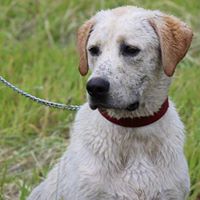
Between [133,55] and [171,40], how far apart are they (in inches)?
8.3

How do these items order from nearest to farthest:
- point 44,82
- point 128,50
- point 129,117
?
point 128,50 < point 129,117 < point 44,82

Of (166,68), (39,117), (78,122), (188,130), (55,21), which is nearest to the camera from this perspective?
(166,68)

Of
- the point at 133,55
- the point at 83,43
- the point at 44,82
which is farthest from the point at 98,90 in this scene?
the point at 44,82

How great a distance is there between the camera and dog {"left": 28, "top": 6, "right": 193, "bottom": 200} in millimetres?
4652

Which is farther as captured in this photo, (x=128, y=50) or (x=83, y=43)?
(x=83, y=43)

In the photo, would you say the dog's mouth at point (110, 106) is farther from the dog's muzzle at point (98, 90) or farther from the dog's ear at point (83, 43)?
the dog's ear at point (83, 43)

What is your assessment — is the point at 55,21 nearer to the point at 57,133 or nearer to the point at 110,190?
the point at 57,133

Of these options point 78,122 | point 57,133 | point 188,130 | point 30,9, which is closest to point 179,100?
point 188,130

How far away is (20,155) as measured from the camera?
20.7 feet

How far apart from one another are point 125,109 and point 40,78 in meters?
2.40

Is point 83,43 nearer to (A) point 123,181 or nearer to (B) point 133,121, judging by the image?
(B) point 133,121

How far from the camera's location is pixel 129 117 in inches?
189

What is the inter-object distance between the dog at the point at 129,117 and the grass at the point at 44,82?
2.17 ft

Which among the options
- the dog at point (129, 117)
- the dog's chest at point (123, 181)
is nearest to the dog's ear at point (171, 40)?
the dog at point (129, 117)
